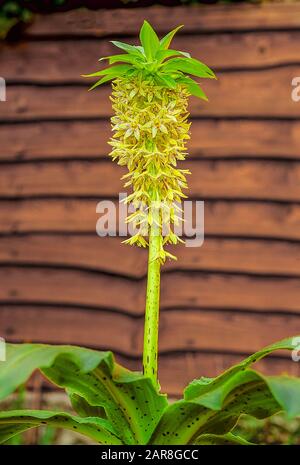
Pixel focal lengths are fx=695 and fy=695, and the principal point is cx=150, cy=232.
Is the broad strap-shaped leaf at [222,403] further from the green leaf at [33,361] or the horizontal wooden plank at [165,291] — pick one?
the horizontal wooden plank at [165,291]

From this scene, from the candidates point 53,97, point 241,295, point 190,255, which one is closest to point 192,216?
point 190,255

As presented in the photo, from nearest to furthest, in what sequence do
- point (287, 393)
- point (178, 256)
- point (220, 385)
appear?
point (287, 393)
point (220, 385)
point (178, 256)

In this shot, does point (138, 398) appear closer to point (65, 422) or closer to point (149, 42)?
point (65, 422)

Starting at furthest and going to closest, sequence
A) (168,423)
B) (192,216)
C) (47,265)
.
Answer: (47,265) → (192,216) → (168,423)

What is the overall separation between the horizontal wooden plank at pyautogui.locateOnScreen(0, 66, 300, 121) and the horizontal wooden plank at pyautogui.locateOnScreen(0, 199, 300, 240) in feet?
1.20

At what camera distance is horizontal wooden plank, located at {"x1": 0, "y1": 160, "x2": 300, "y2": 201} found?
9.13 ft

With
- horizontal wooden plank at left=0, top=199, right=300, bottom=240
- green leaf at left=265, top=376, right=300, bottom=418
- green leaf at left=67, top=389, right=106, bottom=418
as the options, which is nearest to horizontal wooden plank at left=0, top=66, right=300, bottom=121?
horizontal wooden plank at left=0, top=199, right=300, bottom=240

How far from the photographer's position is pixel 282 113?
2781 mm

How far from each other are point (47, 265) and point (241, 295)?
0.82 meters

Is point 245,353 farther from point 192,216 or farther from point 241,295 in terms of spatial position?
point 192,216

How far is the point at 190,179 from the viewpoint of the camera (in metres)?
2.83

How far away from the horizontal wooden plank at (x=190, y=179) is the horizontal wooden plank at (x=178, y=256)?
0.62 feet

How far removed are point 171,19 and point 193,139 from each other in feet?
1.65

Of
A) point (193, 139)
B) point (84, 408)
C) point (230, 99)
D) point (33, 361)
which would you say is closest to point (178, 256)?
point (193, 139)
